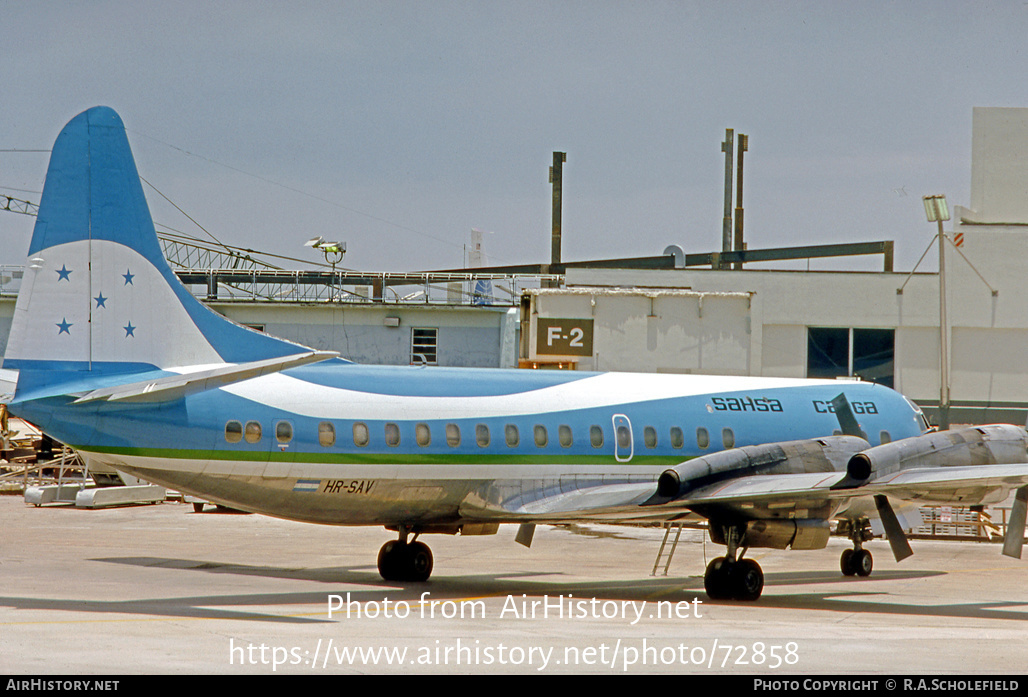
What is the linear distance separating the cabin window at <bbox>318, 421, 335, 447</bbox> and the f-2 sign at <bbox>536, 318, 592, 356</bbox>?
19.8 m

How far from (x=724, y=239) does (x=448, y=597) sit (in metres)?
55.5

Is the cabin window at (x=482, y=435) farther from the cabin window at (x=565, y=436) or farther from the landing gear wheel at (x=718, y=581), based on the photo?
the landing gear wheel at (x=718, y=581)

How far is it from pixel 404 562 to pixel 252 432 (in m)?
4.07

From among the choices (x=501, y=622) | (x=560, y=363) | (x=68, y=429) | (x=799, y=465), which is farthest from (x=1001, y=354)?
(x=68, y=429)

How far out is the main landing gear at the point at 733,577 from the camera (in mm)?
16797

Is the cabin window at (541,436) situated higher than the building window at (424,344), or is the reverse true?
the building window at (424,344)

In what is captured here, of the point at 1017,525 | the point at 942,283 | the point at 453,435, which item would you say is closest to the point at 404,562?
the point at 453,435

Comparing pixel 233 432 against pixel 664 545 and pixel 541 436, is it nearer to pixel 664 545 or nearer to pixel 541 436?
pixel 541 436

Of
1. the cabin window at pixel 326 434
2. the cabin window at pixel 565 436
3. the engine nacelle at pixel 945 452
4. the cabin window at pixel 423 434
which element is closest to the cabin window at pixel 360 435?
the cabin window at pixel 326 434

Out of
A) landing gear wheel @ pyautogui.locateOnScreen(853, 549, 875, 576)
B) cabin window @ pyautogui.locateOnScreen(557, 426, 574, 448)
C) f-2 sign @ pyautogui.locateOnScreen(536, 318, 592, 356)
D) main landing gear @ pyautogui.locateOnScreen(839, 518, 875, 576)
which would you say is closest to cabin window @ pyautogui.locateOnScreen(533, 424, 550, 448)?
cabin window @ pyautogui.locateOnScreen(557, 426, 574, 448)

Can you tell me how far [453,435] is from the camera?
55.6 ft

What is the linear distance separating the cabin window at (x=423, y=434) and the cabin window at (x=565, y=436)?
221 centimetres

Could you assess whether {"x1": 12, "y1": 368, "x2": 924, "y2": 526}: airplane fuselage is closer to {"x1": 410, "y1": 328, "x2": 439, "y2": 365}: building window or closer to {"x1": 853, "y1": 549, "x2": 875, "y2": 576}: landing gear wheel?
{"x1": 853, "y1": 549, "x2": 875, "y2": 576}: landing gear wheel

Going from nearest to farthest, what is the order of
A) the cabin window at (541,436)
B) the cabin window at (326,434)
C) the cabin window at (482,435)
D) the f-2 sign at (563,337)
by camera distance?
the cabin window at (326,434), the cabin window at (482,435), the cabin window at (541,436), the f-2 sign at (563,337)
